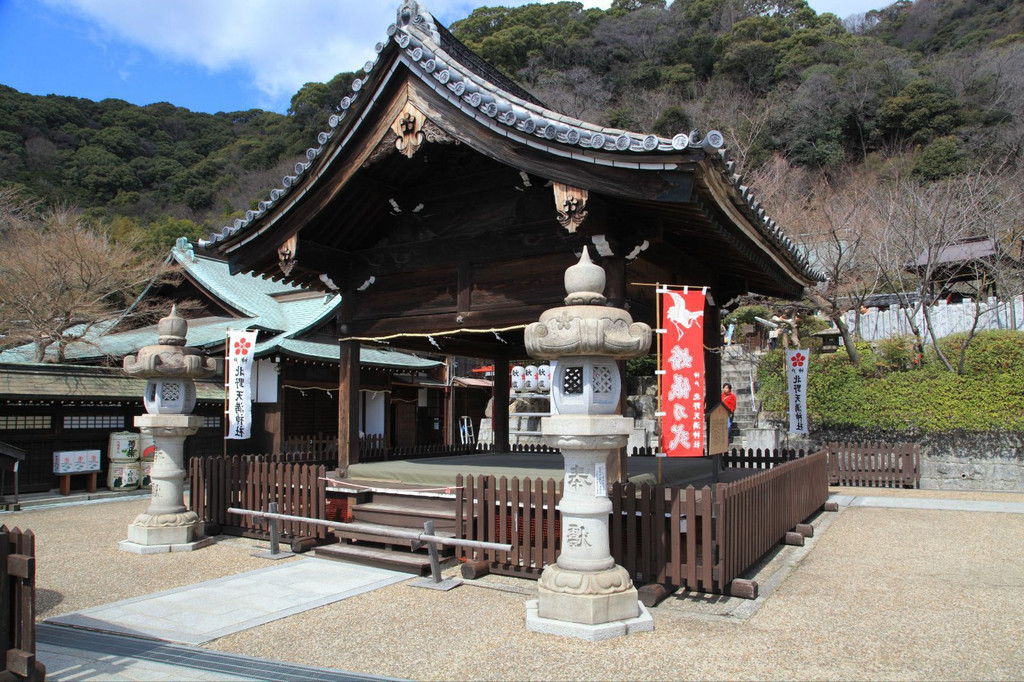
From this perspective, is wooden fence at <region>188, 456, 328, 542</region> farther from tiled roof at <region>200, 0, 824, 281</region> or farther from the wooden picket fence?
tiled roof at <region>200, 0, 824, 281</region>

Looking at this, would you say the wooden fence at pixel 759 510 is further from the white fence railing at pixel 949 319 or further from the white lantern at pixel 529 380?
the white lantern at pixel 529 380

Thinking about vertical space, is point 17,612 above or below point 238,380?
below

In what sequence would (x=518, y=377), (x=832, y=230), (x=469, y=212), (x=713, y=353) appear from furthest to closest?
(x=518, y=377), (x=832, y=230), (x=713, y=353), (x=469, y=212)

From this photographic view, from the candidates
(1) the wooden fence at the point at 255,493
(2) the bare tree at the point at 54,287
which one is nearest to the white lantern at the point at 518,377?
(2) the bare tree at the point at 54,287

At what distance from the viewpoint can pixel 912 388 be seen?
60.0 ft

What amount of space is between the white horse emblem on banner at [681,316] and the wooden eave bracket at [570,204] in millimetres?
1443

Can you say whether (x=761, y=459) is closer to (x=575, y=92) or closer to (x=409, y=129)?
(x=409, y=129)

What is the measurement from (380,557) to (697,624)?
388 centimetres

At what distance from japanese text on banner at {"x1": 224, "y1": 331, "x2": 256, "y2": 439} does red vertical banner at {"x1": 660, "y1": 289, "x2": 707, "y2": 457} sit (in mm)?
8047

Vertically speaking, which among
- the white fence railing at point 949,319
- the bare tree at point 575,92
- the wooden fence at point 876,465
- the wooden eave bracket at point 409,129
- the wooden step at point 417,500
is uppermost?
the bare tree at point 575,92

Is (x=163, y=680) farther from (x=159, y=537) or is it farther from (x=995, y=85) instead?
(x=995, y=85)

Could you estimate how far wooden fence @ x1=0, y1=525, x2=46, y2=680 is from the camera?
14.2 feet

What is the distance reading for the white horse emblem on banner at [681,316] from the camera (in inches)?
294

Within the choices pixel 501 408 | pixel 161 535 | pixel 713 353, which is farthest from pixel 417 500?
pixel 713 353
